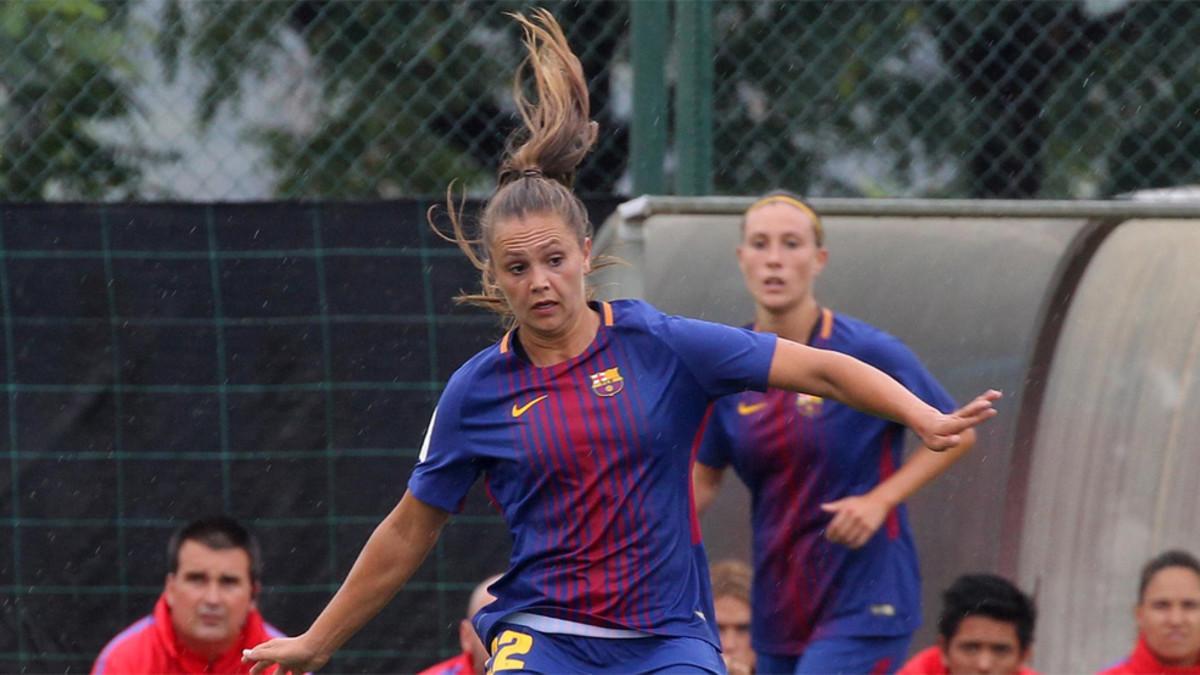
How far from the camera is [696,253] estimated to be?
5.92 metres

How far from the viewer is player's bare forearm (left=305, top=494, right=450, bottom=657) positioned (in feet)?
12.2

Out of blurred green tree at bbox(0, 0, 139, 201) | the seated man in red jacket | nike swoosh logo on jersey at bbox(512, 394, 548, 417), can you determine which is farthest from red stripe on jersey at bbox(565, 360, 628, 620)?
blurred green tree at bbox(0, 0, 139, 201)

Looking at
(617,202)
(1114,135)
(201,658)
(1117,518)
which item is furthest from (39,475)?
(1114,135)

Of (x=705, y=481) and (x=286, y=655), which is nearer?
(x=286, y=655)

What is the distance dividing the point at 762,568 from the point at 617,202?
1414 mm

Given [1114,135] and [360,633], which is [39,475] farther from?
[1114,135]

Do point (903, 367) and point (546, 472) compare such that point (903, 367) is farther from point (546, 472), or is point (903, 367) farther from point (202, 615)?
point (202, 615)

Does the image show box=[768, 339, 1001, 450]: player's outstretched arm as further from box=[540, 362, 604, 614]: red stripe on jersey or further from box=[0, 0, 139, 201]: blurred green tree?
box=[0, 0, 139, 201]: blurred green tree

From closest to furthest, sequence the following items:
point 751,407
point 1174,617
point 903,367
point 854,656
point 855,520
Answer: point 855,520
point 903,367
point 854,656
point 751,407
point 1174,617

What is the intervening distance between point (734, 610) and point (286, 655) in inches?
88.9

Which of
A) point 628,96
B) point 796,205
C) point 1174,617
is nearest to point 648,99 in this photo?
point 796,205

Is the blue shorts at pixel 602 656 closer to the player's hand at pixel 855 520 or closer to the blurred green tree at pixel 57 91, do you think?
the player's hand at pixel 855 520

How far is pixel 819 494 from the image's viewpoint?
5.19 metres

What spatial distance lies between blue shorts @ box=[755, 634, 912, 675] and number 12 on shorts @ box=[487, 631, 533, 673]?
174 centimetres
